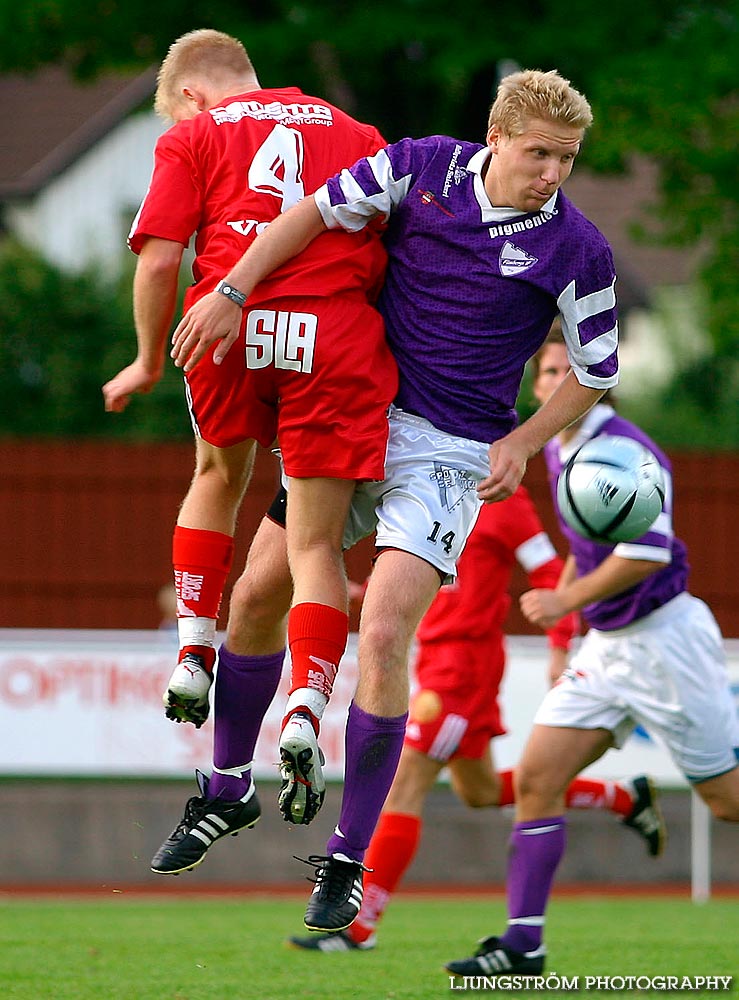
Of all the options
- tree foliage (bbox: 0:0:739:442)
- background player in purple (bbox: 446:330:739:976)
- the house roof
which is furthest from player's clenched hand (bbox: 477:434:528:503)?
the house roof

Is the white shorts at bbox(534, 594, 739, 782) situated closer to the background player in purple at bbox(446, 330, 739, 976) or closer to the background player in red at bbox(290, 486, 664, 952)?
the background player in purple at bbox(446, 330, 739, 976)

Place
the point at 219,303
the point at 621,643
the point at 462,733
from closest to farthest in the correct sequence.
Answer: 1. the point at 219,303
2. the point at 621,643
3. the point at 462,733

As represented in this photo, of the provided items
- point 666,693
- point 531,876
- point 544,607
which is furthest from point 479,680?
point 531,876

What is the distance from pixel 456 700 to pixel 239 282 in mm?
4143

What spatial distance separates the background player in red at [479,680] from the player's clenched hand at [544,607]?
1.19 metres

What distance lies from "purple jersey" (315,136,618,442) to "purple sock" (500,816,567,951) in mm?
2470

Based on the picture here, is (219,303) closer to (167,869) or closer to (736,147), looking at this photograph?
(167,869)

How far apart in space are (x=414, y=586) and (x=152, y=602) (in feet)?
32.3

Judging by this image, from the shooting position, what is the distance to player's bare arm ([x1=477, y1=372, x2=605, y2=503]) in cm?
550

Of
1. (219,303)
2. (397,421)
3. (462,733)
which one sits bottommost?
(462,733)

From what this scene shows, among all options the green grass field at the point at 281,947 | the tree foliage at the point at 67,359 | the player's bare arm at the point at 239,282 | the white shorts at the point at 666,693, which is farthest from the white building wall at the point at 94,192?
the player's bare arm at the point at 239,282

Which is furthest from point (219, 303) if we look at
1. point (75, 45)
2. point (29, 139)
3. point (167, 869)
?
point (29, 139)

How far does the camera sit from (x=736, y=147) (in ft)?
60.1

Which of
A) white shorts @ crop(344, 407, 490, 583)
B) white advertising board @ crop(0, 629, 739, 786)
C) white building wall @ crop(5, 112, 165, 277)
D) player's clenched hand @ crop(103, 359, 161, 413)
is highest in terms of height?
player's clenched hand @ crop(103, 359, 161, 413)
